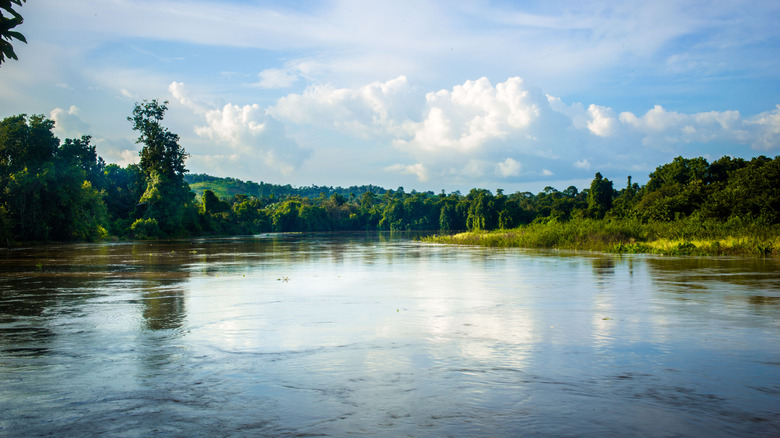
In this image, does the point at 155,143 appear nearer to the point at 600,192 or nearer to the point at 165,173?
the point at 165,173

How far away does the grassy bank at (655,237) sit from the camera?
32656mm

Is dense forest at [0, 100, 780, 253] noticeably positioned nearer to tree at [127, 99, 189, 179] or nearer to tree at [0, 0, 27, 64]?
tree at [127, 99, 189, 179]

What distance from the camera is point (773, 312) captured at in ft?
43.5

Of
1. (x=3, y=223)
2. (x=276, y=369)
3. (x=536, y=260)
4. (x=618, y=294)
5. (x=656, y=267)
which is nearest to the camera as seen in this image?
(x=276, y=369)

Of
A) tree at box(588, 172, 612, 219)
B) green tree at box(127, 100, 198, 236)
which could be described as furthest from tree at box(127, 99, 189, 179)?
tree at box(588, 172, 612, 219)

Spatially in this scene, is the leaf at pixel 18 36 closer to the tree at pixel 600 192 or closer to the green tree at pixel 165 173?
the tree at pixel 600 192

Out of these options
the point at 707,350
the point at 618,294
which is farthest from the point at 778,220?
the point at 707,350

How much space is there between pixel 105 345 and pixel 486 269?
1884 centimetres

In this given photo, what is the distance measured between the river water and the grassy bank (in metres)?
16.8

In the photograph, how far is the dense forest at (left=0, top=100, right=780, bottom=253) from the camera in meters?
37.9

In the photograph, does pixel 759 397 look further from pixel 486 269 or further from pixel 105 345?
pixel 486 269

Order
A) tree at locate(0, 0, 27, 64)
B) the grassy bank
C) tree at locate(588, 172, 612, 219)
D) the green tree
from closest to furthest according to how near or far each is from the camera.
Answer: tree at locate(0, 0, 27, 64) < the grassy bank < tree at locate(588, 172, 612, 219) < the green tree

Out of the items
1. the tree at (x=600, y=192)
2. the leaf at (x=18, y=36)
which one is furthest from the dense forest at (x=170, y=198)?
the leaf at (x=18, y=36)

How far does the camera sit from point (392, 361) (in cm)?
904
